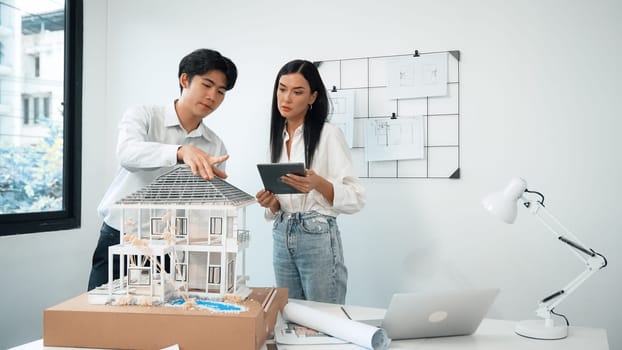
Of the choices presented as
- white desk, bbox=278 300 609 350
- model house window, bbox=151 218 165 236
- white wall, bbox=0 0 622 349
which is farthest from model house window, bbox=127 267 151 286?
white wall, bbox=0 0 622 349

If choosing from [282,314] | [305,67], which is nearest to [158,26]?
[305,67]

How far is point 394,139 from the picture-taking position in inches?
99.4

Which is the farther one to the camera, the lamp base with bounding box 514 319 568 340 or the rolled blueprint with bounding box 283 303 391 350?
the lamp base with bounding box 514 319 568 340

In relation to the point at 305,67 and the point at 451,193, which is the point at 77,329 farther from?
the point at 451,193

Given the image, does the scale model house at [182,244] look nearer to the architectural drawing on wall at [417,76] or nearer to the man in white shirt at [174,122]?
the man in white shirt at [174,122]

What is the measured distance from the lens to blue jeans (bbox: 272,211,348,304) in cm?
194

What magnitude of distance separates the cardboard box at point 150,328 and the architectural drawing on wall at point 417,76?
159 centimetres

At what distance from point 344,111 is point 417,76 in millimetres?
394

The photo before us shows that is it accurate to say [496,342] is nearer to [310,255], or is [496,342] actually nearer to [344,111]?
[310,255]

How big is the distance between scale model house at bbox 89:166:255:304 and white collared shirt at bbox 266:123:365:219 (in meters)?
0.60

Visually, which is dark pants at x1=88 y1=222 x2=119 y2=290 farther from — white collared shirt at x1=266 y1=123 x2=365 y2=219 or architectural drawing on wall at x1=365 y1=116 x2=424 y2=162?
architectural drawing on wall at x1=365 y1=116 x2=424 y2=162

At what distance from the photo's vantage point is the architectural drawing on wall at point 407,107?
244cm

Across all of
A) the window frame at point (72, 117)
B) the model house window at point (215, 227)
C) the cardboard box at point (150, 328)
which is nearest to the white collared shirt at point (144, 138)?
the model house window at point (215, 227)

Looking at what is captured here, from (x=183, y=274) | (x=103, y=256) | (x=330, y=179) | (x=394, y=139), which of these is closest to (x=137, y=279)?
(x=183, y=274)
